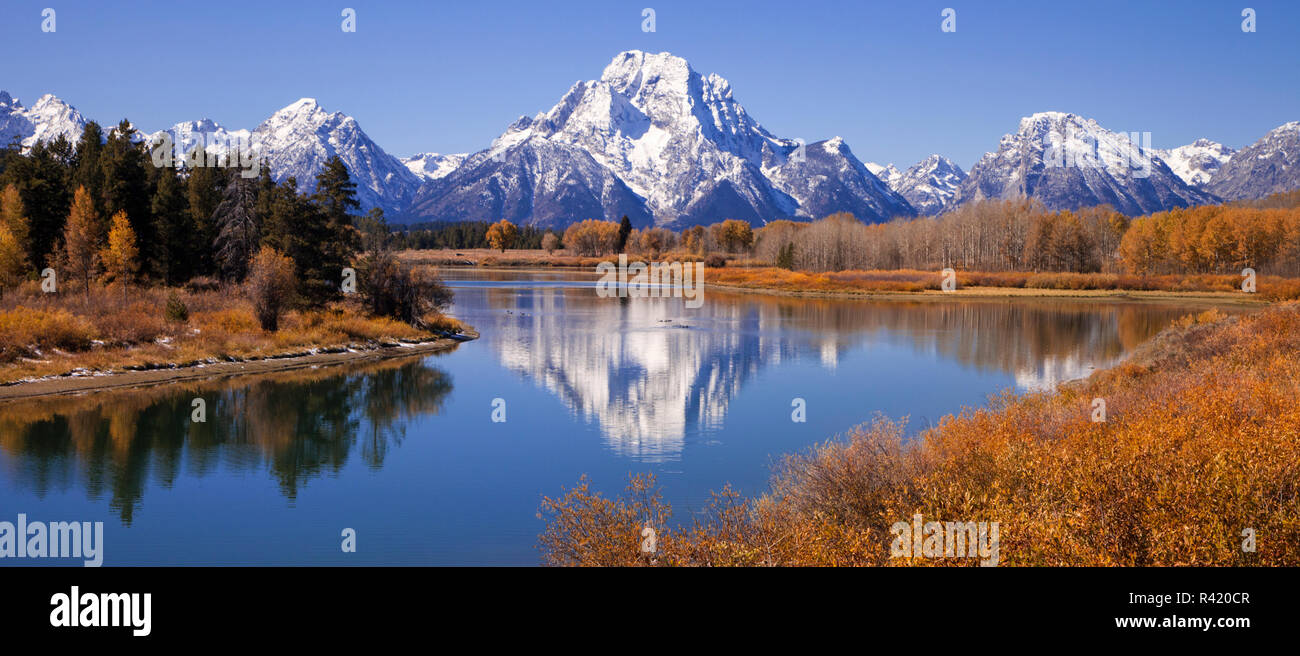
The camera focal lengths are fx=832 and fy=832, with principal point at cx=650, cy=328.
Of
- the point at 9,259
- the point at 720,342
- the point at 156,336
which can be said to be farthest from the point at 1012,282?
the point at 9,259

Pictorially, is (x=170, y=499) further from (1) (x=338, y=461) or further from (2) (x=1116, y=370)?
(2) (x=1116, y=370)

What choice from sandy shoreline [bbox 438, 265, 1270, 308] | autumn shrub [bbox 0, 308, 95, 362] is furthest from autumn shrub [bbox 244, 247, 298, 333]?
sandy shoreline [bbox 438, 265, 1270, 308]

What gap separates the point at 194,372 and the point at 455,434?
16.3 metres

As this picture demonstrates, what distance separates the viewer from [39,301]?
41.0 m

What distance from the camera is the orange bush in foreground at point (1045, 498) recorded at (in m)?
9.71

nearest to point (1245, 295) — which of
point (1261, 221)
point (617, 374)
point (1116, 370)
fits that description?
point (1261, 221)

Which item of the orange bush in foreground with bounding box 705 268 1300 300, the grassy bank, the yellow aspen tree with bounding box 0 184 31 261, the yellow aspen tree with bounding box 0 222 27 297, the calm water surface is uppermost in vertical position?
the yellow aspen tree with bounding box 0 184 31 261

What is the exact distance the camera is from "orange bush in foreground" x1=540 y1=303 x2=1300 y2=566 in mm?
9711

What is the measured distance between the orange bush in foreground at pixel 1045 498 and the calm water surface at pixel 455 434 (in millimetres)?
3945

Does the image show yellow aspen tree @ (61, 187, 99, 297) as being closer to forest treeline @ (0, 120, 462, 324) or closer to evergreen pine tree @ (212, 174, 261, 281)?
forest treeline @ (0, 120, 462, 324)

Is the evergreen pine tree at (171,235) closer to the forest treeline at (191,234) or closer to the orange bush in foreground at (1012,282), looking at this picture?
the forest treeline at (191,234)

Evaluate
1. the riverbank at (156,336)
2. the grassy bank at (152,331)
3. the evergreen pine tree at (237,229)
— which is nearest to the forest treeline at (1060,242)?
the riverbank at (156,336)

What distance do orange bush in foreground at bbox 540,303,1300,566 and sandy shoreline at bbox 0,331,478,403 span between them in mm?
23913
